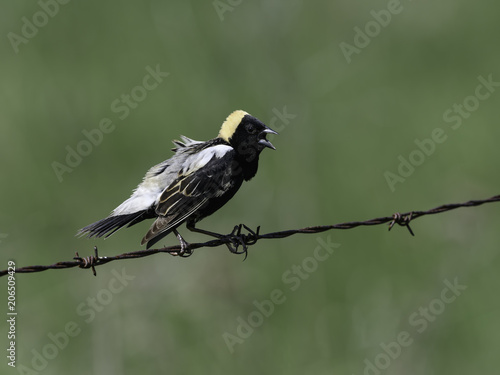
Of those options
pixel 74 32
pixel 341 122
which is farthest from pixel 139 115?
pixel 341 122

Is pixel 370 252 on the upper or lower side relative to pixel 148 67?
lower

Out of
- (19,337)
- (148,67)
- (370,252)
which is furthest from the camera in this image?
(148,67)

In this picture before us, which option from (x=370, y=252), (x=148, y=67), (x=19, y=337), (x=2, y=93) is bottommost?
(x=370, y=252)

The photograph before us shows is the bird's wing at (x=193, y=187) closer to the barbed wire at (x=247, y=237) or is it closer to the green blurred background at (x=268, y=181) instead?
the barbed wire at (x=247, y=237)

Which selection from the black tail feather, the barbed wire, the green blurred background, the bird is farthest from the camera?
the green blurred background

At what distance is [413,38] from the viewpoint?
8750 mm

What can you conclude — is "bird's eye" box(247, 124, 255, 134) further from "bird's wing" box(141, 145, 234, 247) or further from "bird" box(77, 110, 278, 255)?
"bird's wing" box(141, 145, 234, 247)

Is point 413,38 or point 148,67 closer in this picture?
point 148,67

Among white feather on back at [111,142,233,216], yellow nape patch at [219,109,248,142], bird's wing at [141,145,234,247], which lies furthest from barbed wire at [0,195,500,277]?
yellow nape patch at [219,109,248,142]

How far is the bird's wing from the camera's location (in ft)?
15.2

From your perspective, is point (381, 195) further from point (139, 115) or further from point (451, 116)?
point (139, 115)

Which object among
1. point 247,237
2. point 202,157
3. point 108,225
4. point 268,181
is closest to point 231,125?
point 202,157

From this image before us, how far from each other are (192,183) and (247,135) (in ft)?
1.88

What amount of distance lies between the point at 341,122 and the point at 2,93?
3340 millimetres
